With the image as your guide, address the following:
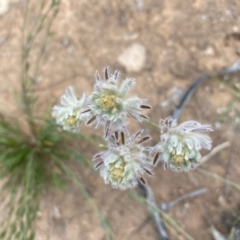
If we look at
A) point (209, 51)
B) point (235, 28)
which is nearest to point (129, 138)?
point (209, 51)

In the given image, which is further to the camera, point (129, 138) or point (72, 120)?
point (72, 120)

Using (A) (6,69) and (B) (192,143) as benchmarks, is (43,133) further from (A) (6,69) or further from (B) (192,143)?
(B) (192,143)

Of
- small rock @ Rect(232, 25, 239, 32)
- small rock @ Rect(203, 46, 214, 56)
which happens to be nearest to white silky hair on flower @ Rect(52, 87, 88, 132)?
small rock @ Rect(203, 46, 214, 56)

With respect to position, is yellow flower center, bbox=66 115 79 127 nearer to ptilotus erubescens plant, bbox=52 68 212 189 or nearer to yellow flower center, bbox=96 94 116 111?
ptilotus erubescens plant, bbox=52 68 212 189

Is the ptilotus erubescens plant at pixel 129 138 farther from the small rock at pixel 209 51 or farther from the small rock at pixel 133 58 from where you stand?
the small rock at pixel 209 51

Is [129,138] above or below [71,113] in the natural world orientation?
below

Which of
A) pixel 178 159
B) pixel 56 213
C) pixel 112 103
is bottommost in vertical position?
pixel 178 159

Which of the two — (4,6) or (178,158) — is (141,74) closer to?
(4,6)

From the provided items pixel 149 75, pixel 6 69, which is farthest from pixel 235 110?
pixel 6 69
